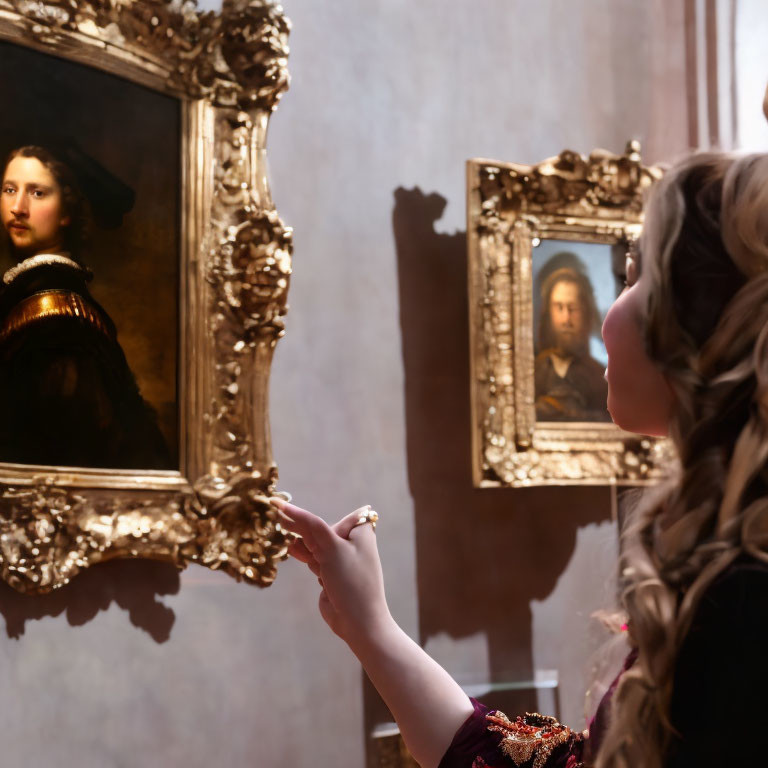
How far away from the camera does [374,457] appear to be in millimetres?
3846

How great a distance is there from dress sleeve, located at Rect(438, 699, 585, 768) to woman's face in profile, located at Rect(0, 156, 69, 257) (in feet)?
5.21

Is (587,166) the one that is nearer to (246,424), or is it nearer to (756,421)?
(246,424)

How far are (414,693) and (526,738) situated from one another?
25 centimetres

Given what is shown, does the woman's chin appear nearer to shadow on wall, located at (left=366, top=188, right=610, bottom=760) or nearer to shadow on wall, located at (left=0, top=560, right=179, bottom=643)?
shadow on wall, located at (left=0, top=560, right=179, bottom=643)

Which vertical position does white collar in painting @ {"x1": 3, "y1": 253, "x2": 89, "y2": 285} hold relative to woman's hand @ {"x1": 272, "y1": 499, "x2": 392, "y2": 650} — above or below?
above

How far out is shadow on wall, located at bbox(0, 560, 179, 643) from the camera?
9.51 ft

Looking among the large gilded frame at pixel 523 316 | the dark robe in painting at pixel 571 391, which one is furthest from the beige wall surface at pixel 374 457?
the dark robe in painting at pixel 571 391

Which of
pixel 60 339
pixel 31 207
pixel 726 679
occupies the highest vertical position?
pixel 31 207

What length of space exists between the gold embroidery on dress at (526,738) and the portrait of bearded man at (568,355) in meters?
1.94

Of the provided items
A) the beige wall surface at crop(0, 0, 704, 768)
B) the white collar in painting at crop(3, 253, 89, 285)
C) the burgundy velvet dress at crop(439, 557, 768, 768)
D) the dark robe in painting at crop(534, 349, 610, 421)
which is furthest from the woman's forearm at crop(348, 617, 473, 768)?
the dark robe in painting at crop(534, 349, 610, 421)

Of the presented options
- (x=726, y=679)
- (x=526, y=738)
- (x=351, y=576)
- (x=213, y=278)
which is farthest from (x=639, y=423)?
(x=213, y=278)

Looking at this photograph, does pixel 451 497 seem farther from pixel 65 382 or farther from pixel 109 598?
pixel 65 382

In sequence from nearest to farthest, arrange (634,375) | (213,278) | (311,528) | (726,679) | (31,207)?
(726,679) → (634,375) → (311,528) → (31,207) → (213,278)

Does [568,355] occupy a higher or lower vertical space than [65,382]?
higher
